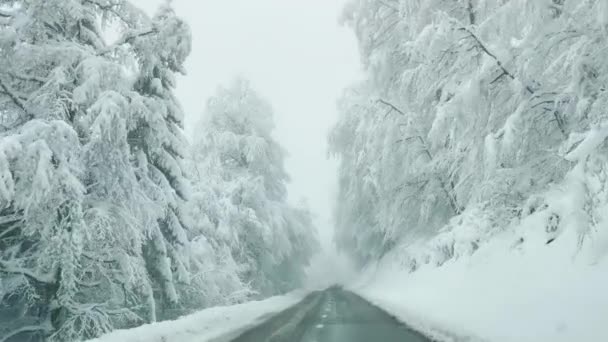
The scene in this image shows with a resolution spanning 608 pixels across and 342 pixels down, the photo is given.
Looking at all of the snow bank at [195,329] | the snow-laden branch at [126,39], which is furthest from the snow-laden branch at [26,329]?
the snow-laden branch at [126,39]

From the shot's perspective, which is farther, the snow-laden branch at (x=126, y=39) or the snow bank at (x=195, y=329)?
the snow-laden branch at (x=126, y=39)

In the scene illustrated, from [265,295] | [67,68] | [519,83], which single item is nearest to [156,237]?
[67,68]

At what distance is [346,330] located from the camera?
10.1 m

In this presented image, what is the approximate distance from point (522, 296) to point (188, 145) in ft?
29.6

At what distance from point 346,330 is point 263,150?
52.7ft

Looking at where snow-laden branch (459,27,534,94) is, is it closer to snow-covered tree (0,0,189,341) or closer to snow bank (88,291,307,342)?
snow-covered tree (0,0,189,341)

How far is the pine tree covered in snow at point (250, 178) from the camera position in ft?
77.2

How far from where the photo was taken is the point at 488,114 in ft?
25.6

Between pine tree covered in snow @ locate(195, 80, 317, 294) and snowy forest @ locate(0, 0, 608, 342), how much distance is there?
663cm

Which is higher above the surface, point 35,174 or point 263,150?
point 263,150

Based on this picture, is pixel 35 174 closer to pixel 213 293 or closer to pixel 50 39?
pixel 50 39

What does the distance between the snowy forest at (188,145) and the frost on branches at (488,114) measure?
1.5 inches

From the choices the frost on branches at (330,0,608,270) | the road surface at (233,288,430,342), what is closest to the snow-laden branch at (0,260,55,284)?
the road surface at (233,288,430,342)

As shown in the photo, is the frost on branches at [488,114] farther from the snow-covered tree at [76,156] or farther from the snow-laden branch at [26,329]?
the snow-laden branch at [26,329]
